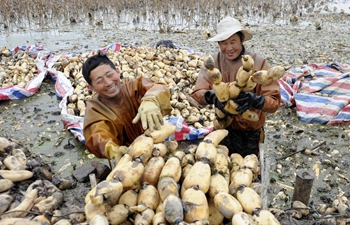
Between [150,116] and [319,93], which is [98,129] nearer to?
[150,116]

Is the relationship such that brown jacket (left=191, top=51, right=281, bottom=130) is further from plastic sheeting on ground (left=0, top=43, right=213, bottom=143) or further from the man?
plastic sheeting on ground (left=0, top=43, right=213, bottom=143)

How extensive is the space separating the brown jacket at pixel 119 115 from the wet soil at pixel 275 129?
624 millimetres

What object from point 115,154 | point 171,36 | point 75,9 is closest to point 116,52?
point 171,36

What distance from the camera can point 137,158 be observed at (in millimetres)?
1791

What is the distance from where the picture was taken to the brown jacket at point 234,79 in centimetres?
281

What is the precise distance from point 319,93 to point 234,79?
3460mm

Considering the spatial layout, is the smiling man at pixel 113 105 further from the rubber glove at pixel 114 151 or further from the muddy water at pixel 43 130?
the muddy water at pixel 43 130

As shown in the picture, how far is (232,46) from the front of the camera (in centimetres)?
291

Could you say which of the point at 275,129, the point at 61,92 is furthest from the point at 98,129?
the point at 61,92

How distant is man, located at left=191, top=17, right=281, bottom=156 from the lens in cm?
265

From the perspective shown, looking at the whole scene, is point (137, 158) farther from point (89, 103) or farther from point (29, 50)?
point (29, 50)

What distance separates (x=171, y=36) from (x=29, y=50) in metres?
4.77

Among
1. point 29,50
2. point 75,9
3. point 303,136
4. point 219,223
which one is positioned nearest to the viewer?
point 219,223

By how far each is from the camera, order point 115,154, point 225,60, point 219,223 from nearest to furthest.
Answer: point 219,223
point 115,154
point 225,60
